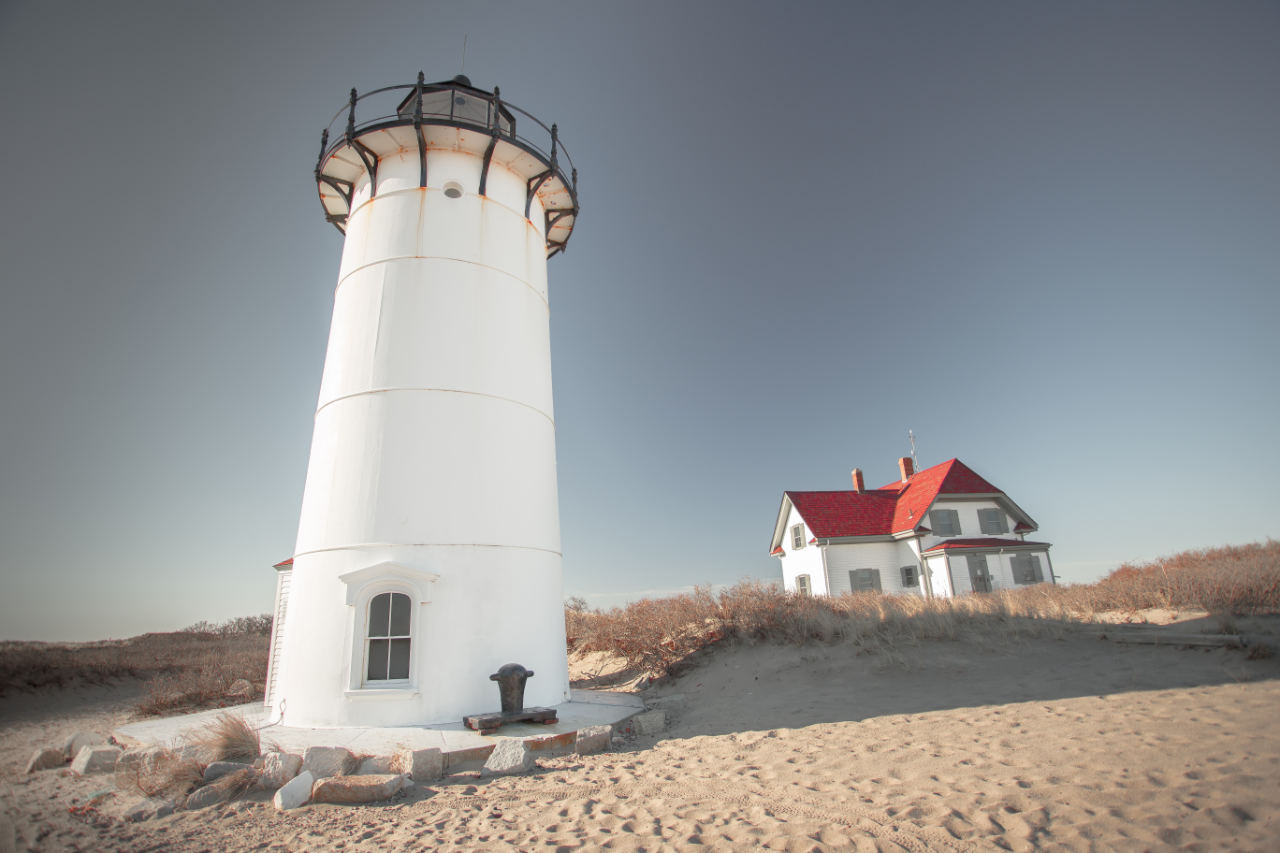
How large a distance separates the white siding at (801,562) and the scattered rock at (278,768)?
63.9ft

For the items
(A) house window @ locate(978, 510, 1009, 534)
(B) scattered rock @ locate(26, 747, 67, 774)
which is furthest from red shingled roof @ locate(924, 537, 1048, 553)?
(B) scattered rock @ locate(26, 747, 67, 774)

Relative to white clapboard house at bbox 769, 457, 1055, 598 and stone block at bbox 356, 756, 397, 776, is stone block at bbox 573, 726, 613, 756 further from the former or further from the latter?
white clapboard house at bbox 769, 457, 1055, 598

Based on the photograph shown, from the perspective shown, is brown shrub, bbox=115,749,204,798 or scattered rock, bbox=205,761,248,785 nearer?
brown shrub, bbox=115,749,204,798

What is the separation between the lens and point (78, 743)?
23.8 feet

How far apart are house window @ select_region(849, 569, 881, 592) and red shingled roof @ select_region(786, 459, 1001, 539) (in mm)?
1465

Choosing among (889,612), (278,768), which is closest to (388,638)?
(278,768)

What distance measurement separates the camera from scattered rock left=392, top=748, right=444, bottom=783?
20.4 feet

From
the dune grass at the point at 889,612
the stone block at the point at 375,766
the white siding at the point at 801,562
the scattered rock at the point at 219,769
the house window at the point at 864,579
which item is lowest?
the stone block at the point at 375,766

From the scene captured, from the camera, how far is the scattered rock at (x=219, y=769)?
610 centimetres

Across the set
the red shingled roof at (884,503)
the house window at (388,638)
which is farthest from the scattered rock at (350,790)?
the red shingled roof at (884,503)

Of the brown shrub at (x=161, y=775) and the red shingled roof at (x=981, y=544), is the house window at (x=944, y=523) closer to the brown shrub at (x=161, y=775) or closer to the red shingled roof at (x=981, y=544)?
the red shingled roof at (x=981, y=544)

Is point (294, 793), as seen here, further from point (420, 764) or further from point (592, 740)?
point (592, 740)

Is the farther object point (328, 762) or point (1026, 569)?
point (1026, 569)

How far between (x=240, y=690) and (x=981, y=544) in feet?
77.5
